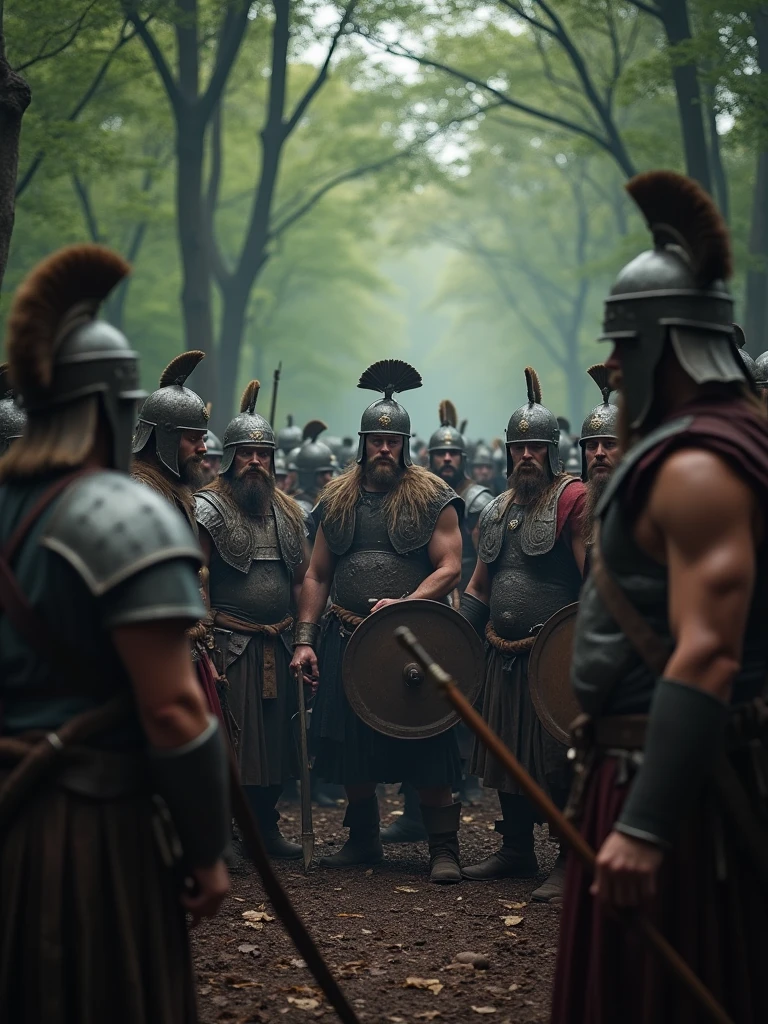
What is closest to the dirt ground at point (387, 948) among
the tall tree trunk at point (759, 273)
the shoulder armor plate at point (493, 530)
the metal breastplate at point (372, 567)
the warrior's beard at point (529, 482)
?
the metal breastplate at point (372, 567)

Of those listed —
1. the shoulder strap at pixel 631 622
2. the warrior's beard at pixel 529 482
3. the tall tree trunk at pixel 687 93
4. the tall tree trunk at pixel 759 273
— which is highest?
the tall tree trunk at pixel 687 93

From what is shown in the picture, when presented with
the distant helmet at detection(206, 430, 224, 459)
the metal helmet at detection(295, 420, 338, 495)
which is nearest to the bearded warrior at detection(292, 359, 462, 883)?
the distant helmet at detection(206, 430, 224, 459)

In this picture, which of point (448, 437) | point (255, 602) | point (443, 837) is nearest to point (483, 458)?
point (448, 437)

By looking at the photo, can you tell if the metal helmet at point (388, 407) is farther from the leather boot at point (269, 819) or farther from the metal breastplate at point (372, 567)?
the leather boot at point (269, 819)

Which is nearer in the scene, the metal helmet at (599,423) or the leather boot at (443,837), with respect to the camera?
the metal helmet at (599,423)

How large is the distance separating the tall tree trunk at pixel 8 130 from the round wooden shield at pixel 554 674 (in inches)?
140

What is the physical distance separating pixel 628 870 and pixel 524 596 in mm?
3997

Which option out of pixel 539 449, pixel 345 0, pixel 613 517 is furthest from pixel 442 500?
pixel 345 0

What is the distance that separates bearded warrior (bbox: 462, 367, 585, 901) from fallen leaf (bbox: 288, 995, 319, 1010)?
2032 mm

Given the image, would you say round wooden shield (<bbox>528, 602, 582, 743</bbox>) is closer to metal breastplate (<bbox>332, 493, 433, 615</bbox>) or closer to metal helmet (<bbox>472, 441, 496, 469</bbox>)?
metal breastplate (<bbox>332, 493, 433, 615</bbox>)

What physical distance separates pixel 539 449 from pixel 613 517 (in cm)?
399

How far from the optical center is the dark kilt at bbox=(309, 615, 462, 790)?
686cm

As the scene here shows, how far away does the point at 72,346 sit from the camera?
9.45ft

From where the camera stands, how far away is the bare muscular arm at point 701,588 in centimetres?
269
